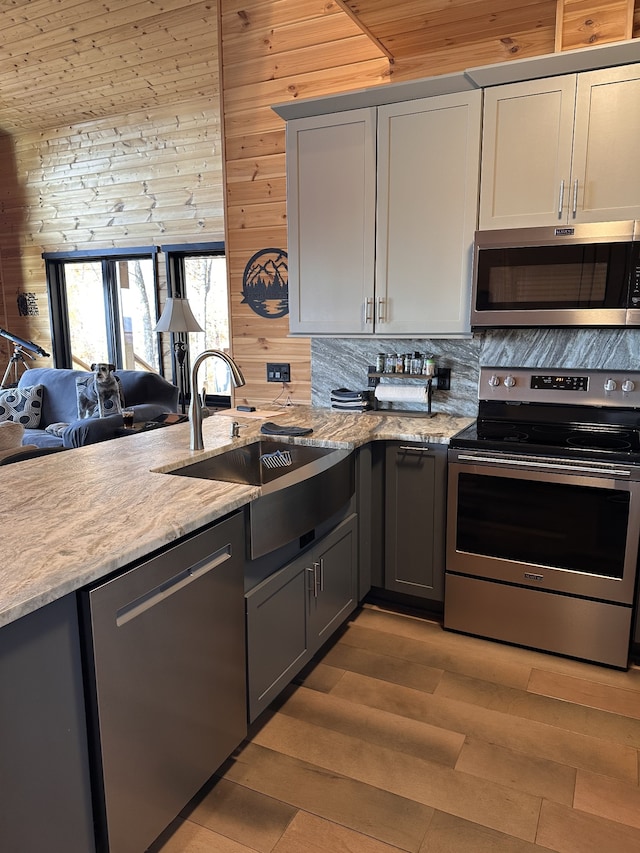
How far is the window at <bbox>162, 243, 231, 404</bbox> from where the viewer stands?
5785 mm

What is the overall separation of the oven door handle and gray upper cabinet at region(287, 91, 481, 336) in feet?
2.05

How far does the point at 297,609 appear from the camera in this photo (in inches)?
82.5

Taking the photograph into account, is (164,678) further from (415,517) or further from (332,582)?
(415,517)

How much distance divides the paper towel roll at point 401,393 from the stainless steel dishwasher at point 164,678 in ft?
4.79

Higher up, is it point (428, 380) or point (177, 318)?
point (177, 318)

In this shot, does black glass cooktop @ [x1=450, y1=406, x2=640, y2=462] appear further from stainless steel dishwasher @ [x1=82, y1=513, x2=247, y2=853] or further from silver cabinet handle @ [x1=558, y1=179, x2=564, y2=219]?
stainless steel dishwasher @ [x1=82, y1=513, x2=247, y2=853]

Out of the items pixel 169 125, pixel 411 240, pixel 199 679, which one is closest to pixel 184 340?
pixel 169 125

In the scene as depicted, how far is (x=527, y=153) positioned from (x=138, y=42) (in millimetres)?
3452

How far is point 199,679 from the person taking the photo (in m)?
1.56

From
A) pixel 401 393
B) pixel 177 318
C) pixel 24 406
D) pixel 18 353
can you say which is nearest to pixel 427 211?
pixel 401 393

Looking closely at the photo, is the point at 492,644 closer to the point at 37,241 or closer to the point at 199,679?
the point at 199,679

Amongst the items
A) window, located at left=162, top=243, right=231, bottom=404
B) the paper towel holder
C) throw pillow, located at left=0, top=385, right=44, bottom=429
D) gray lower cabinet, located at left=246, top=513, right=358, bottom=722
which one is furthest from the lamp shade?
gray lower cabinet, located at left=246, top=513, right=358, bottom=722

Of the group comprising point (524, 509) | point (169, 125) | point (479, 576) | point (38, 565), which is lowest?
point (479, 576)

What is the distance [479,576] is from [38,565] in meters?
1.85
